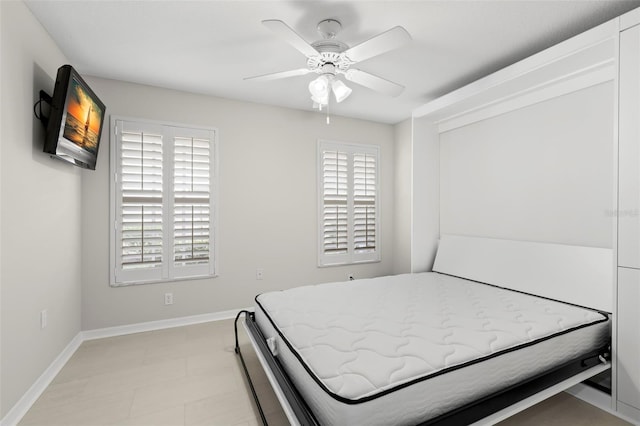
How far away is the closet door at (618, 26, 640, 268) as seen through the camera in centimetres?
175

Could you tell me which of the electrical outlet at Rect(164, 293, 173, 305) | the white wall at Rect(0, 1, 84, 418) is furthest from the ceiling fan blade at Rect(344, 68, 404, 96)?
the electrical outlet at Rect(164, 293, 173, 305)

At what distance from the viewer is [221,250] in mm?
3537

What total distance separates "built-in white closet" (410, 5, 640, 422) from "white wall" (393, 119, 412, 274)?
0.72 meters

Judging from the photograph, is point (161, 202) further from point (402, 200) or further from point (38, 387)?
point (402, 200)

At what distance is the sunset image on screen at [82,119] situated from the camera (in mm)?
2141

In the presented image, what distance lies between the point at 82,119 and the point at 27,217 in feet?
2.81

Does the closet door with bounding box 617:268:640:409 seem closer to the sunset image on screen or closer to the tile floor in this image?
the tile floor

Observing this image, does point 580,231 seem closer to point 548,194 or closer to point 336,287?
point 548,194

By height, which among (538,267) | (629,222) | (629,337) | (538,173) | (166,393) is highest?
(538,173)

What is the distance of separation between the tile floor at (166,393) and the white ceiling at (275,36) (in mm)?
2603

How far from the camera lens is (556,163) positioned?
2.58 m

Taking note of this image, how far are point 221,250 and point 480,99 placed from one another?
3.22 m

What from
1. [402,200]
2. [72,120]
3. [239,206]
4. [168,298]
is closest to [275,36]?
[72,120]

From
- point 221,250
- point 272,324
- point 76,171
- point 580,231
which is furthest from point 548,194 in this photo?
point 76,171
